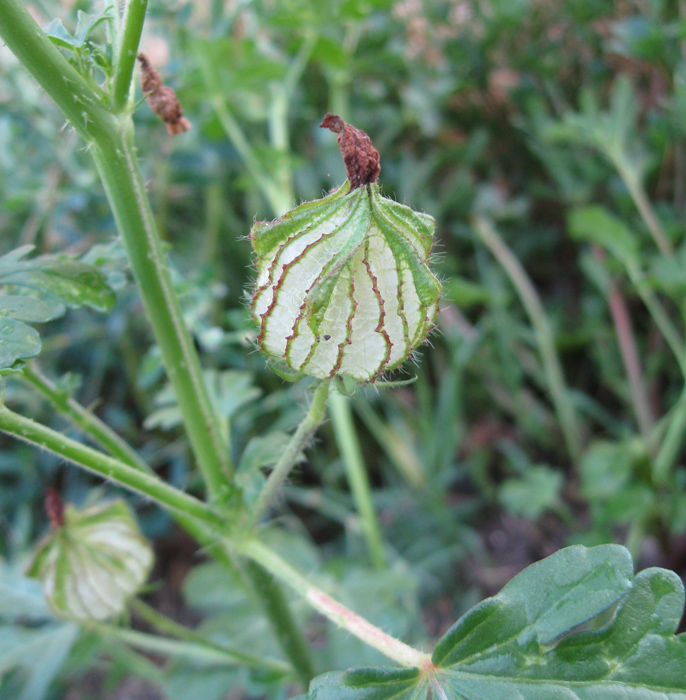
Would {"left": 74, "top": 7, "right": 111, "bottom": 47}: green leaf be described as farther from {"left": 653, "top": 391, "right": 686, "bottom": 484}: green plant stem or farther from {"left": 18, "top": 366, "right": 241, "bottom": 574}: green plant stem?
{"left": 653, "top": 391, "right": 686, "bottom": 484}: green plant stem

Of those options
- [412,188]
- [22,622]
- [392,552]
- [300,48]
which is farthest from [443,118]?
[22,622]

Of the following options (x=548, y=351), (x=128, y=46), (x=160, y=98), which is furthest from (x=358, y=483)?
(x=128, y=46)

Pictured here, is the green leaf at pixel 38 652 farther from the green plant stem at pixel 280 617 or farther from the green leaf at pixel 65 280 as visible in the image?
the green leaf at pixel 65 280

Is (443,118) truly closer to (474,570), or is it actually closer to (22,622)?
(474,570)

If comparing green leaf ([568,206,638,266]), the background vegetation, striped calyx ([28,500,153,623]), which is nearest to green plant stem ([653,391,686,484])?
the background vegetation

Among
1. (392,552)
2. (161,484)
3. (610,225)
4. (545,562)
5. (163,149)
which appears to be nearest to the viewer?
(545,562)

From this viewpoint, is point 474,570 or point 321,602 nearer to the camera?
point 321,602

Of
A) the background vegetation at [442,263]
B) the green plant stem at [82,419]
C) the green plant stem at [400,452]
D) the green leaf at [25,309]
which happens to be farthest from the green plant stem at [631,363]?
the green leaf at [25,309]
